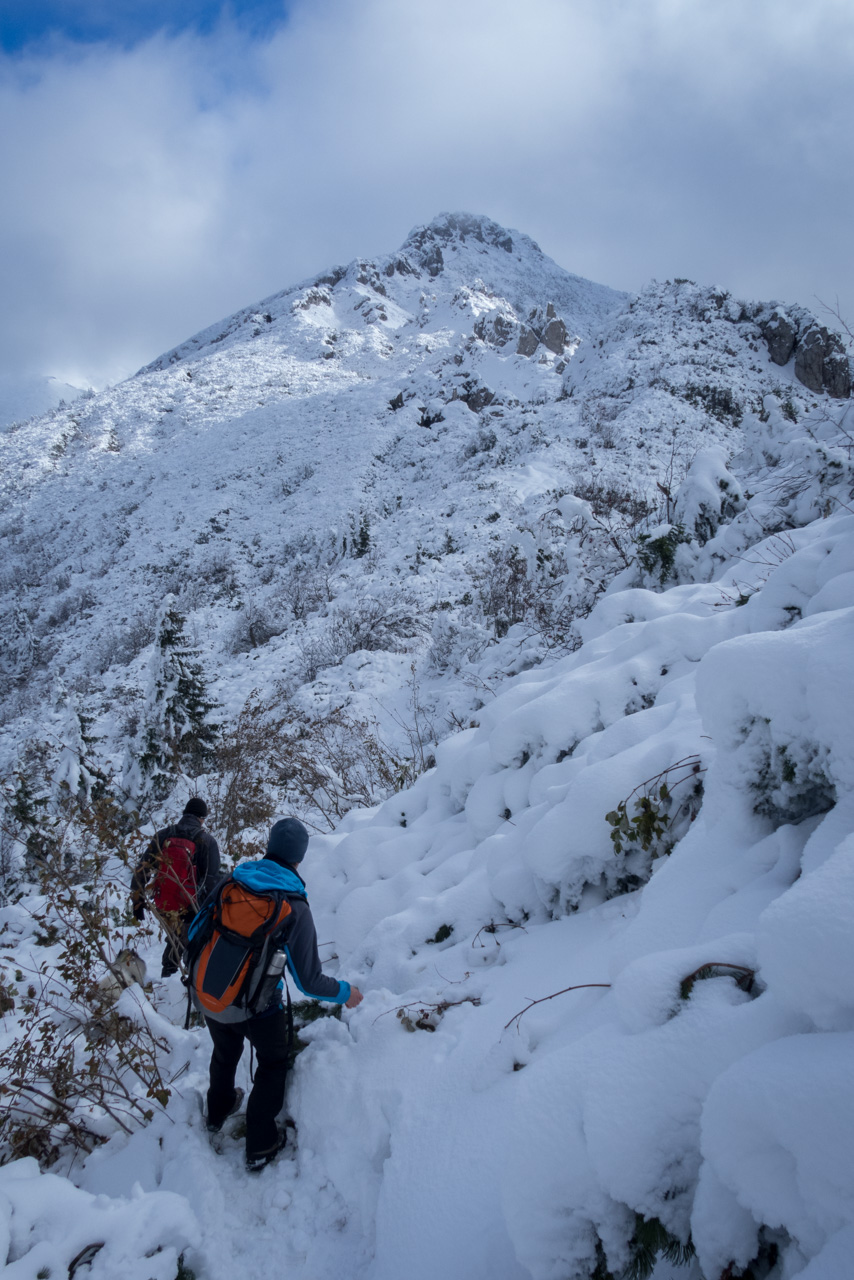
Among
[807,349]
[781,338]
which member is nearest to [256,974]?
[807,349]

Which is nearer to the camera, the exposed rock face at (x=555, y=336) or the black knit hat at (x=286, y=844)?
the black knit hat at (x=286, y=844)

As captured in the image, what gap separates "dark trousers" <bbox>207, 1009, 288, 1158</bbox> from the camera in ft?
7.32

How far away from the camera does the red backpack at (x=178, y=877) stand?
3.41 m

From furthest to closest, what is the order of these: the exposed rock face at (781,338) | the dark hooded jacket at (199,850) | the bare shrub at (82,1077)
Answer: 1. the exposed rock face at (781,338)
2. the dark hooded jacket at (199,850)
3. the bare shrub at (82,1077)

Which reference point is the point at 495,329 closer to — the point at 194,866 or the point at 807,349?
the point at 807,349

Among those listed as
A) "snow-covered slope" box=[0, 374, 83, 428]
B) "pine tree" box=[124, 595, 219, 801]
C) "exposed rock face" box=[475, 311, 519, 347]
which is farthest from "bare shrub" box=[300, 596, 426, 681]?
"snow-covered slope" box=[0, 374, 83, 428]

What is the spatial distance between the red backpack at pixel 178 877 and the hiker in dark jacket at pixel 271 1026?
1169mm

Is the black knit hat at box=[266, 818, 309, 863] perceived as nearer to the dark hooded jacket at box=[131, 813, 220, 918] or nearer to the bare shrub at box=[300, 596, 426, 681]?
the dark hooded jacket at box=[131, 813, 220, 918]

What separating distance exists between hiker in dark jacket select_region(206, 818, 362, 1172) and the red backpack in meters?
1.17

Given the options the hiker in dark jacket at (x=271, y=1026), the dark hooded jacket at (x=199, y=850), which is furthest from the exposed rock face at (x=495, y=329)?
the hiker in dark jacket at (x=271, y=1026)

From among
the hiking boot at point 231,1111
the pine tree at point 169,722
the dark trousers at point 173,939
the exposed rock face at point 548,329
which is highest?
the exposed rock face at point 548,329

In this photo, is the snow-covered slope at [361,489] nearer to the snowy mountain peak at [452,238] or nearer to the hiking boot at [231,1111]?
the hiking boot at [231,1111]

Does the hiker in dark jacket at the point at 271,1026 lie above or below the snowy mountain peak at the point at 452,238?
below

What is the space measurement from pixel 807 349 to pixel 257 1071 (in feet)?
95.6
